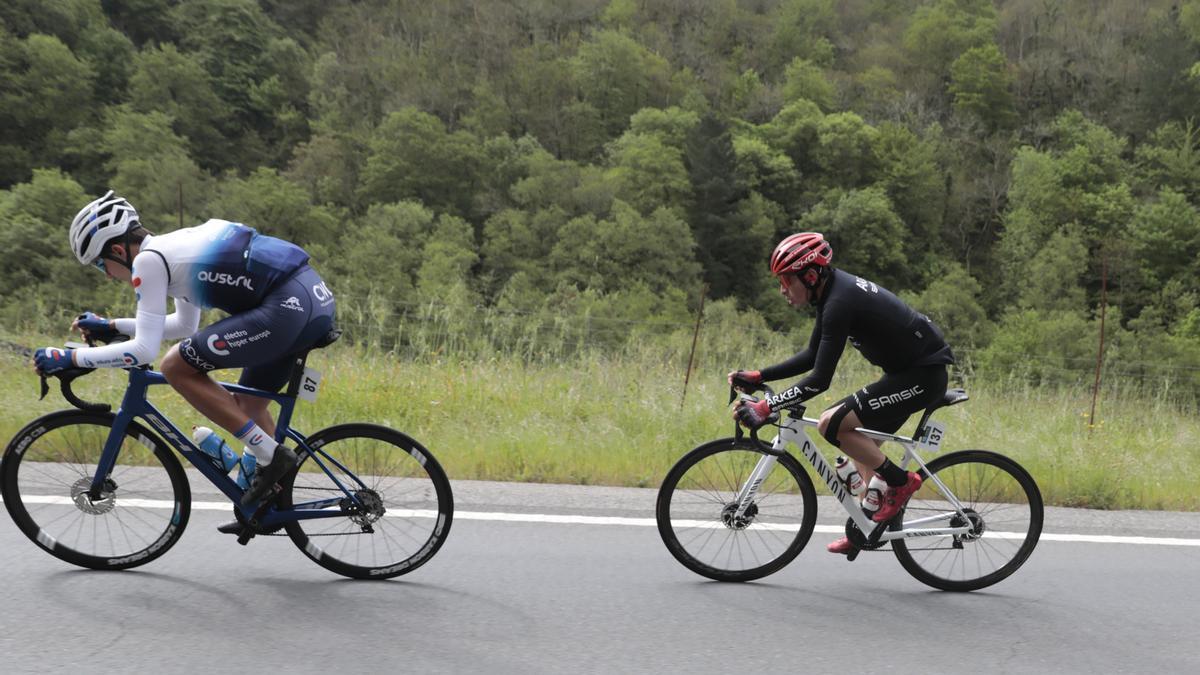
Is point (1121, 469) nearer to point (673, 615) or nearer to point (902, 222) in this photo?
point (673, 615)

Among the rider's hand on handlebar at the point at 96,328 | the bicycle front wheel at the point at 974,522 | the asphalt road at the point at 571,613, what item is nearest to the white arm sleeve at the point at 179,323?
the rider's hand on handlebar at the point at 96,328

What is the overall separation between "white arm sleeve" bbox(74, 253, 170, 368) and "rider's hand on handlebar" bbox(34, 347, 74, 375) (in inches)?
1.8

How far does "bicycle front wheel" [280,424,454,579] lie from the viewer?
180 inches

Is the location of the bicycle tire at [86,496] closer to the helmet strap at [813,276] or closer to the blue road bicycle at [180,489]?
the blue road bicycle at [180,489]

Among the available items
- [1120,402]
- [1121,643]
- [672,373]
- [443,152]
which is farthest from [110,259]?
[443,152]

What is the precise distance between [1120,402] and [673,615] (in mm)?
7503

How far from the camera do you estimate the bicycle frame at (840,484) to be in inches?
189

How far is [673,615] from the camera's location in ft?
14.1

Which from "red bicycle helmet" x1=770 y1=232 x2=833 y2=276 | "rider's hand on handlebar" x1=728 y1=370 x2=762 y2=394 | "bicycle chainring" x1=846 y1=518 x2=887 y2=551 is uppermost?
"red bicycle helmet" x1=770 y1=232 x2=833 y2=276

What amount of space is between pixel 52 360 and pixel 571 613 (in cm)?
229

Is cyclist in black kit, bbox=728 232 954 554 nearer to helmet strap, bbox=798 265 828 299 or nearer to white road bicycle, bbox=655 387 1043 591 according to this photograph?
helmet strap, bbox=798 265 828 299

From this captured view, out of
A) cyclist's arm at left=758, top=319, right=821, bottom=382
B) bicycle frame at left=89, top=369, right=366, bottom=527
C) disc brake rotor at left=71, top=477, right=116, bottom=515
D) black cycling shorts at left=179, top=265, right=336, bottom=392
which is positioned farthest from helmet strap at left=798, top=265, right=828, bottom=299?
disc brake rotor at left=71, top=477, right=116, bottom=515

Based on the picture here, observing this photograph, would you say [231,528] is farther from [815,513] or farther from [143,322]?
[815,513]

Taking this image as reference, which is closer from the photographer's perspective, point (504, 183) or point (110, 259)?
point (110, 259)
